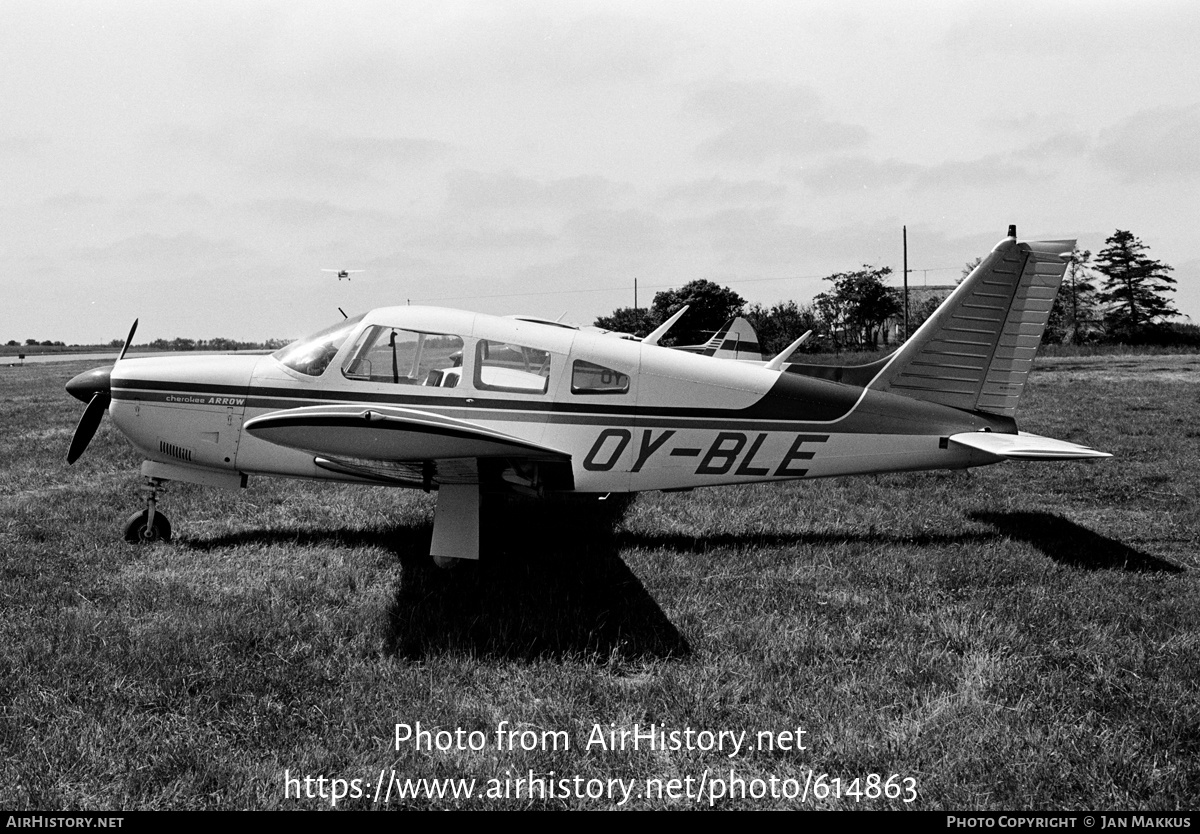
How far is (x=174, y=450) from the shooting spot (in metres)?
6.45

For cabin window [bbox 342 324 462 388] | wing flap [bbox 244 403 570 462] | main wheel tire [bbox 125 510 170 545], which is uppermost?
cabin window [bbox 342 324 462 388]

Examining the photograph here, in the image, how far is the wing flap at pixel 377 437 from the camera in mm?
4770

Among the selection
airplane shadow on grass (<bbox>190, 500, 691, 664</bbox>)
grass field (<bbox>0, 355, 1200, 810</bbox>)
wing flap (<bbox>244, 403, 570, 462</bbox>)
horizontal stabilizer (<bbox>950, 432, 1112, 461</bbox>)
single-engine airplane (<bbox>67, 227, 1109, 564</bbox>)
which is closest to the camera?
grass field (<bbox>0, 355, 1200, 810</bbox>)

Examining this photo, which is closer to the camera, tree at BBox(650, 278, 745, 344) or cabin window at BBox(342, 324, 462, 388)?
cabin window at BBox(342, 324, 462, 388)

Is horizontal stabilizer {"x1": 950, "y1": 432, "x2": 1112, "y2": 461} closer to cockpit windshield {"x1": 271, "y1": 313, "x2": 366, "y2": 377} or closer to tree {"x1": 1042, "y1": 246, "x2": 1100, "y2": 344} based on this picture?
cockpit windshield {"x1": 271, "y1": 313, "x2": 366, "y2": 377}

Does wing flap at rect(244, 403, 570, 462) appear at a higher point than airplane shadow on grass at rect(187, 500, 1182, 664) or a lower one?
higher

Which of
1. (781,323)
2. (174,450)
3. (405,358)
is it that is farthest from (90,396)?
(781,323)

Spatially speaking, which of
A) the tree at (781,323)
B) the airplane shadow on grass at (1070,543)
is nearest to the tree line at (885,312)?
the tree at (781,323)

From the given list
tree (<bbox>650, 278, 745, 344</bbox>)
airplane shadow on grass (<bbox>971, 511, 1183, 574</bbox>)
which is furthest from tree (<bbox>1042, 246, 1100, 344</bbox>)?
airplane shadow on grass (<bbox>971, 511, 1183, 574</bbox>)

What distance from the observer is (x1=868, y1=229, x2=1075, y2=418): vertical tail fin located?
6.72m

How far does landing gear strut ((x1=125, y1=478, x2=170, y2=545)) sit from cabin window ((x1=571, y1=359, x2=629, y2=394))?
388cm

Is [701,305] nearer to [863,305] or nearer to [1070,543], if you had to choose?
[863,305]

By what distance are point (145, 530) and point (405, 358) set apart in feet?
9.26

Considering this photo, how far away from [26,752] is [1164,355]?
5091 cm
